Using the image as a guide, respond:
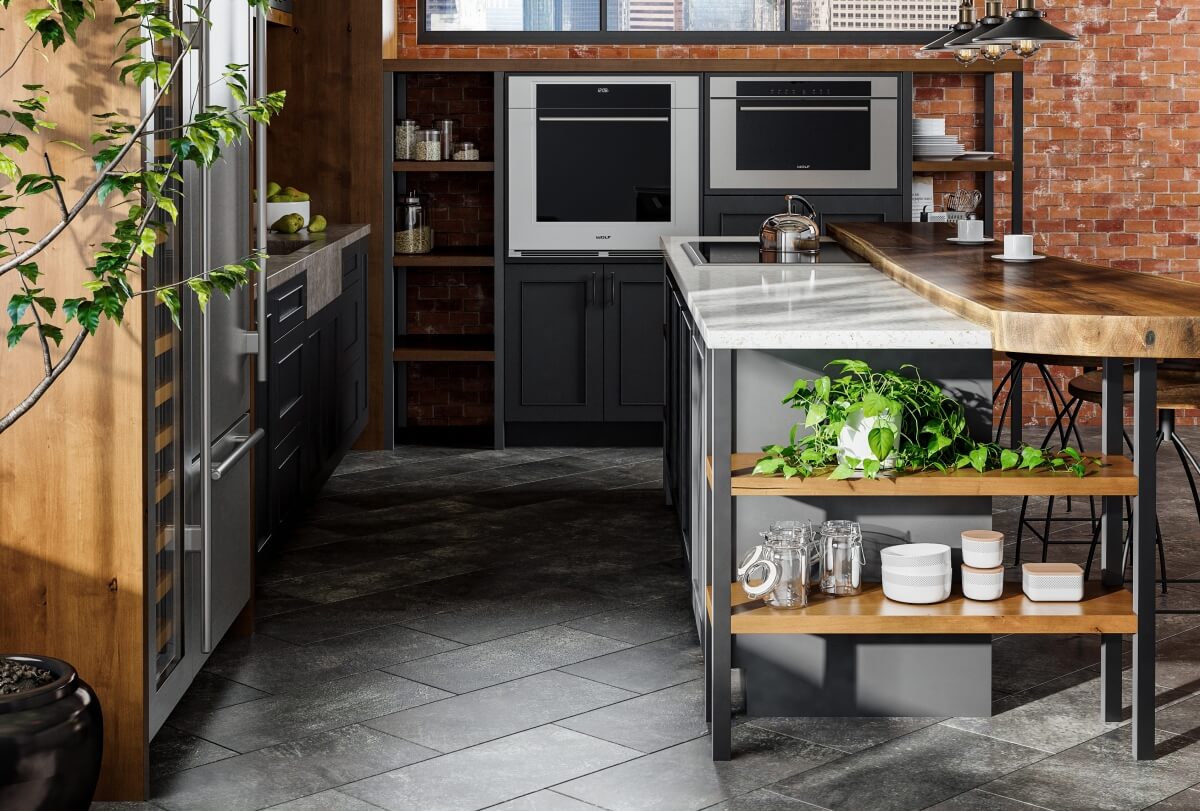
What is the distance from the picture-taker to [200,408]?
10.8 ft

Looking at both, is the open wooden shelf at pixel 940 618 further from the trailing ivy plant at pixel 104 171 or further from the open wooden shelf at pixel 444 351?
the open wooden shelf at pixel 444 351

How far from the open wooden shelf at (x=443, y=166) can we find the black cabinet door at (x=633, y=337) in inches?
30.2

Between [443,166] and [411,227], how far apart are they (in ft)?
→ 1.20

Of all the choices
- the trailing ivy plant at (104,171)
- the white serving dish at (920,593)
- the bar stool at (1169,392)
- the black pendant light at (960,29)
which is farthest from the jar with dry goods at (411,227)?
the white serving dish at (920,593)

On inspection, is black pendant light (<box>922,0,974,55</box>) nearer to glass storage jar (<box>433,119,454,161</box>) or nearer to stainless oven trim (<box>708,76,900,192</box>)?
stainless oven trim (<box>708,76,900,192</box>)

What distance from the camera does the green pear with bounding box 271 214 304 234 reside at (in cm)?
594

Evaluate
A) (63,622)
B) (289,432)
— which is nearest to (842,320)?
(63,622)

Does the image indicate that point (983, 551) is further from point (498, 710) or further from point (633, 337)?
point (633, 337)

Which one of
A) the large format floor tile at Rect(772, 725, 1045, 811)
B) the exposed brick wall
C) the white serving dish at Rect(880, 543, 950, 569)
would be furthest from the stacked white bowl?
the exposed brick wall

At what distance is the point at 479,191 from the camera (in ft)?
24.9

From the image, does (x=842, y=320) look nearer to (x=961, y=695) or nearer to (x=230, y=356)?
(x=961, y=695)

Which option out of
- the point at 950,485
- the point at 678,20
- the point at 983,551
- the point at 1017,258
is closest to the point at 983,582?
the point at 983,551

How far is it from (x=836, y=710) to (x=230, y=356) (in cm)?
170

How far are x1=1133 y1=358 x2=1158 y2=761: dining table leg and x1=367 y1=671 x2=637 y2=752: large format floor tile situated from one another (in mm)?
1169
